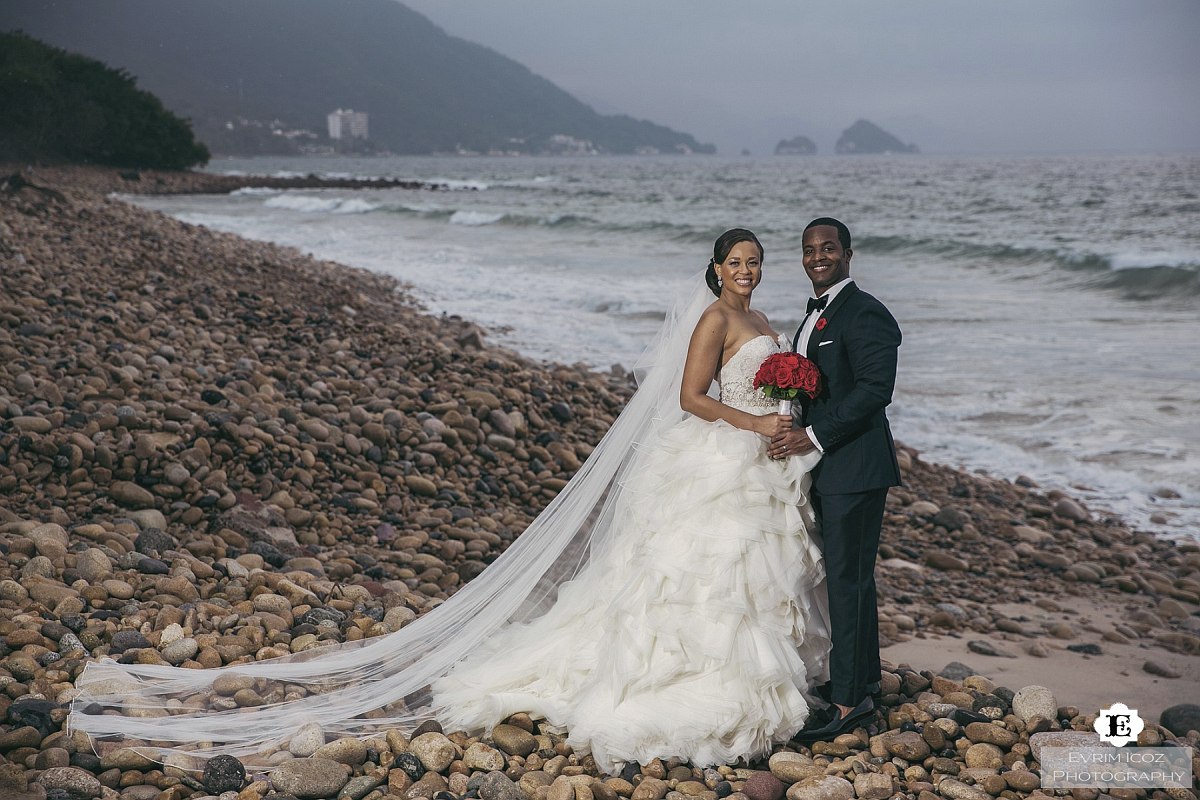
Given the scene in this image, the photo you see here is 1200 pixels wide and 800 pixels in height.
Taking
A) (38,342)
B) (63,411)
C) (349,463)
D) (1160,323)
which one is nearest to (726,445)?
(349,463)

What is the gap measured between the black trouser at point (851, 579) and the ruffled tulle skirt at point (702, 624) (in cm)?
8

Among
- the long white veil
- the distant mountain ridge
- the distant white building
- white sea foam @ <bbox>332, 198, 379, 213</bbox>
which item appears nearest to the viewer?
the long white veil

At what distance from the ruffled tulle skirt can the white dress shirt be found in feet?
0.34

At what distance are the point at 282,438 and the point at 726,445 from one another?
4360 mm

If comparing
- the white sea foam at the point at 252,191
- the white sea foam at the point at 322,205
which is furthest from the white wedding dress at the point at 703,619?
the white sea foam at the point at 252,191

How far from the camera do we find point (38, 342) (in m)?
7.95

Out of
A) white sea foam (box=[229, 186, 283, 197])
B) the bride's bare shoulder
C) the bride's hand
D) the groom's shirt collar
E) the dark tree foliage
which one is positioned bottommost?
Result: the bride's hand

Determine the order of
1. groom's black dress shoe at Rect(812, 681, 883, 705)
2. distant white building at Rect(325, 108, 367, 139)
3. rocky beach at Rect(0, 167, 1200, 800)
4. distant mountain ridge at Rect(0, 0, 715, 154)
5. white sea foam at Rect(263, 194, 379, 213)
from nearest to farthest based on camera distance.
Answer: rocky beach at Rect(0, 167, 1200, 800) < groom's black dress shoe at Rect(812, 681, 883, 705) < white sea foam at Rect(263, 194, 379, 213) < distant mountain ridge at Rect(0, 0, 715, 154) < distant white building at Rect(325, 108, 367, 139)

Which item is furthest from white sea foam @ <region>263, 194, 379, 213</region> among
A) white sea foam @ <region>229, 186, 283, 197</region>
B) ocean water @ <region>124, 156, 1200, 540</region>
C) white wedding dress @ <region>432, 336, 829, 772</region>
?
white wedding dress @ <region>432, 336, 829, 772</region>

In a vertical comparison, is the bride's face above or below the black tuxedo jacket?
above

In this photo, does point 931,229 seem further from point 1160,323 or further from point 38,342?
point 38,342

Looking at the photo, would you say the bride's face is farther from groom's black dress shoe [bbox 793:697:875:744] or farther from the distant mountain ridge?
the distant mountain ridge

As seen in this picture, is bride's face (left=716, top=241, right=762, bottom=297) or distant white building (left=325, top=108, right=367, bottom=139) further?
distant white building (left=325, top=108, right=367, bottom=139)

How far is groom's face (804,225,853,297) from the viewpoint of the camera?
11.8 feet
